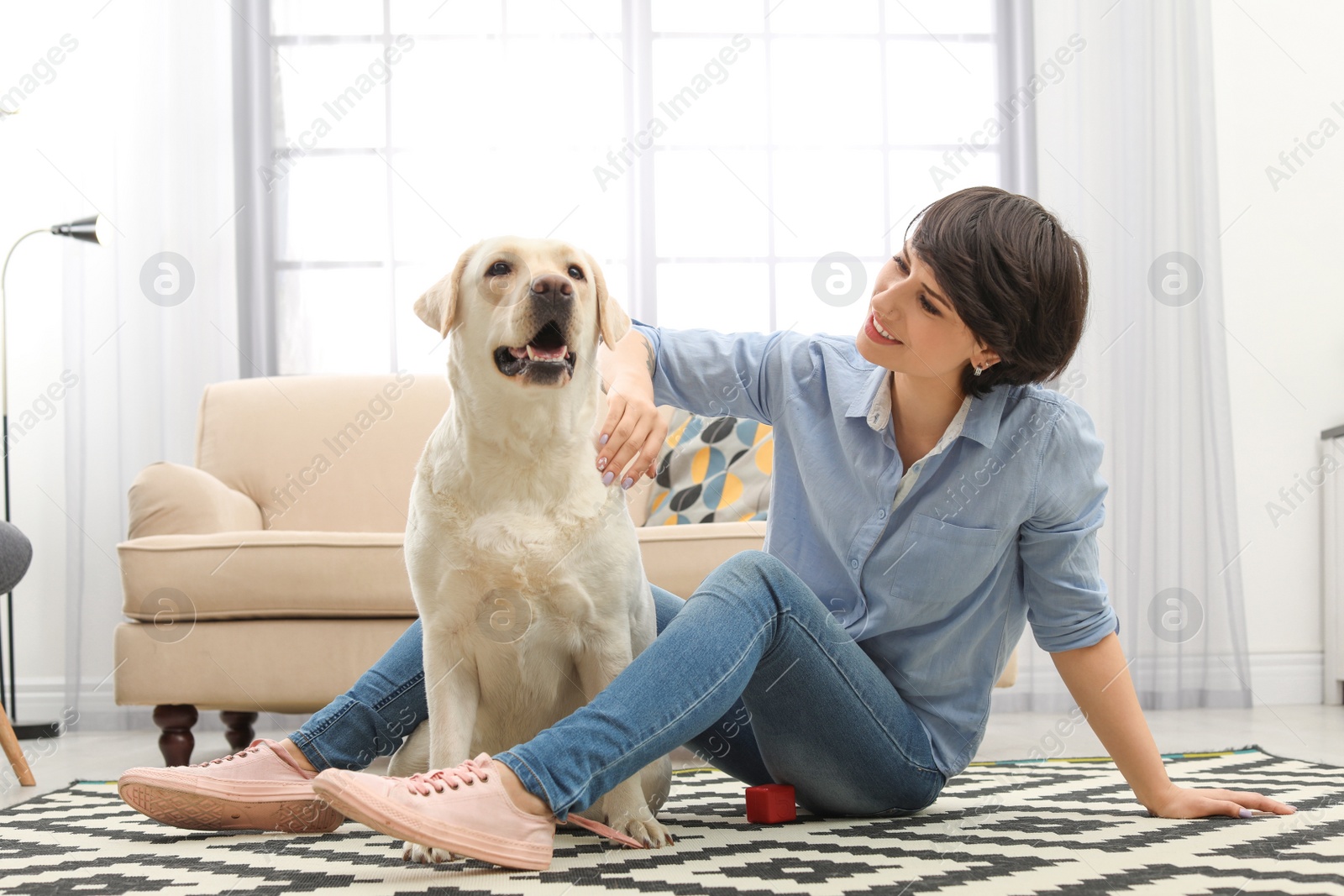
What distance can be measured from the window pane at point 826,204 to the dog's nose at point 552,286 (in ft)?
8.20

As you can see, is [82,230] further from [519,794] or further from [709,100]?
[519,794]

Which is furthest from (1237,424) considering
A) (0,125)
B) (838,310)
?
(0,125)

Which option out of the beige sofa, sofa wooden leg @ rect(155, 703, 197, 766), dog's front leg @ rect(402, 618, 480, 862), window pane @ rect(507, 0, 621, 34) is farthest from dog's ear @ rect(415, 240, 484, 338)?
window pane @ rect(507, 0, 621, 34)

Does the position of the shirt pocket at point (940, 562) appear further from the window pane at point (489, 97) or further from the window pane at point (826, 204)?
the window pane at point (489, 97)

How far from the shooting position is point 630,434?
50.4 inches

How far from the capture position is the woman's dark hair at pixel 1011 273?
4.00 ft

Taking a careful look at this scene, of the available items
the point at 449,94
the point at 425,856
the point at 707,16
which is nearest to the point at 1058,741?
the point at 425,856

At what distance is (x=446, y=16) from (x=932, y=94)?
1.74 meters

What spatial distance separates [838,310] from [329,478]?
5.82 feet

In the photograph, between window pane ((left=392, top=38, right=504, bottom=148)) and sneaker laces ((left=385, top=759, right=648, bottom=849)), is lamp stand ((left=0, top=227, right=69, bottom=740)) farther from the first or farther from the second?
sneaker laces ((left=385, top=759, right=648, bottom=849))

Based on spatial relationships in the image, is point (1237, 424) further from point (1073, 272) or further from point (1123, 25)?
point (1073, 272)

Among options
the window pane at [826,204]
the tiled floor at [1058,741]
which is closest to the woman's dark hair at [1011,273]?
the tiled floor at [1058,741]

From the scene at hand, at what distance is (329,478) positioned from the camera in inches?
124

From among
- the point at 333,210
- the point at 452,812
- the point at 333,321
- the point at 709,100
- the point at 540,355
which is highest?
the point at 709,100
